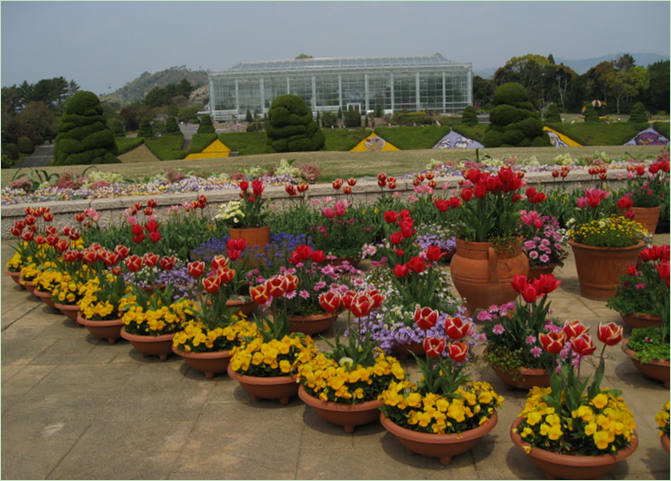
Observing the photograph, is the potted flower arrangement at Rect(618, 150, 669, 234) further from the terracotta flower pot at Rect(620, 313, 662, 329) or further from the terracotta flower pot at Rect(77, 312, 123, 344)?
the terracotta flower pot at Rect(77, 312, 123, 344)

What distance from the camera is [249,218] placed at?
548cm

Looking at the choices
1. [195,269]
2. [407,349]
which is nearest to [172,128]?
[195,269]

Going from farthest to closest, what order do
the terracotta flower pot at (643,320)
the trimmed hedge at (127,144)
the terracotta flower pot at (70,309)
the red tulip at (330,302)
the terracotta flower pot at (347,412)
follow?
the trimmed hedge at (127,144) < the terracotta flower pot at (70,309) < the terracotta flower pot at (643,320) < the red tulip at (330,302) < the terracotta flower pot at (347,412)

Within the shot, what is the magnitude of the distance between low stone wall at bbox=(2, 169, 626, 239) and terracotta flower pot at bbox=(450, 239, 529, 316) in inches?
135

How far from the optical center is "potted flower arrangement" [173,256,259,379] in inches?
137

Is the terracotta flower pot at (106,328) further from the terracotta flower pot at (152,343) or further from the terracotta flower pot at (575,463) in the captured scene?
the terracotta flower pot at (575,463)

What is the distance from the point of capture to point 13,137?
35844 mm

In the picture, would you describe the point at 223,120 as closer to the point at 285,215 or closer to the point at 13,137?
the point at 13,137

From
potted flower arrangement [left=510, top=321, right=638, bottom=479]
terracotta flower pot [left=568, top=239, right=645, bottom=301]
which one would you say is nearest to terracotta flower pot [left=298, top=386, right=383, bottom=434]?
potted flower arrangement [left=510, top=321, right=638, bottom=479]

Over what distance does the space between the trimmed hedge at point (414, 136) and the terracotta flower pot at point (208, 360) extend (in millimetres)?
22124

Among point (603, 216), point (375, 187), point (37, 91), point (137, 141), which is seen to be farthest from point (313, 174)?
point (37, 91)

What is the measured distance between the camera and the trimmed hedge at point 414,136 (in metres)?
25.2

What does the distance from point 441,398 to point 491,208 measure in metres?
2.02

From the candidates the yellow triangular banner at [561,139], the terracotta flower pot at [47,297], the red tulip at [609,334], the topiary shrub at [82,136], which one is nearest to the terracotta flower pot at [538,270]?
the red tulip at [609,334]
